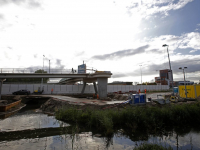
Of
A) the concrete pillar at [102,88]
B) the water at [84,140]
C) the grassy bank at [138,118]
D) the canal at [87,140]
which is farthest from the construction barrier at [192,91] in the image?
the concrete pillar at [102,88]

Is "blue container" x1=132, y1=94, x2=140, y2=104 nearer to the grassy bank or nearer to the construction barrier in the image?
the grassy bank

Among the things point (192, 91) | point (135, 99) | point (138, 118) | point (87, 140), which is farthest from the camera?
point (192, 91)

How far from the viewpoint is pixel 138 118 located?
1212cm

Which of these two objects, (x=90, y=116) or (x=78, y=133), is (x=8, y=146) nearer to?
(x=78, y=133)

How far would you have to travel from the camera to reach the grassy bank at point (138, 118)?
38.1 feet

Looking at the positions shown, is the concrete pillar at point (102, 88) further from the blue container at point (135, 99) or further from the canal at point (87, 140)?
the canal at point (87, 140)

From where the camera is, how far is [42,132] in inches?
436

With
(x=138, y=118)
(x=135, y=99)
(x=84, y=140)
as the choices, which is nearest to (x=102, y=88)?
(x=135, y=99)

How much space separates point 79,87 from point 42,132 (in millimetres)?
37748

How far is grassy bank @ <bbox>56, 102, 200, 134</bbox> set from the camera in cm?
1161

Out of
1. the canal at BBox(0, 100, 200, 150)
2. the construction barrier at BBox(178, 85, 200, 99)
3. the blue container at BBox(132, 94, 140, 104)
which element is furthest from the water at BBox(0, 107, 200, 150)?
the construction barrier at BBox(178, 85, 200, 99)

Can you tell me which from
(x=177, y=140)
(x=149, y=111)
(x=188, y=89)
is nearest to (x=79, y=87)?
(x=188, y=89)

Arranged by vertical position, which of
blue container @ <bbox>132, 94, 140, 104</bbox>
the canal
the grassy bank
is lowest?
the canal

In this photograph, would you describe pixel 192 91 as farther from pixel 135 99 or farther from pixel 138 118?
pixel 138 118
